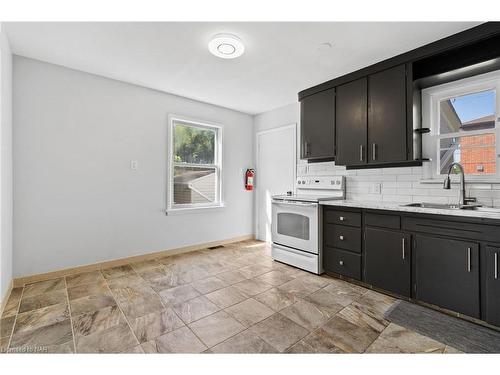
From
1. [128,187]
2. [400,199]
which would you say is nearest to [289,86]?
[400,199]

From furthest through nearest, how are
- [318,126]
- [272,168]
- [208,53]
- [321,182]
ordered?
[272,168]
[321,182]
[318,126]
[208,53]

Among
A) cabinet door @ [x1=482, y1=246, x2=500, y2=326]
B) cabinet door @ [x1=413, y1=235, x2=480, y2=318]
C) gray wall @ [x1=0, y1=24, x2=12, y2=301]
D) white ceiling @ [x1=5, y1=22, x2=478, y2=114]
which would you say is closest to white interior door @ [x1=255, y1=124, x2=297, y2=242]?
white ceiling @ [x1=5, y1=22, x2=478, y2=114]

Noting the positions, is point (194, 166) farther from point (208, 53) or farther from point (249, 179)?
point (208, 53)

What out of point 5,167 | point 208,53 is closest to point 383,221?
point 208,53

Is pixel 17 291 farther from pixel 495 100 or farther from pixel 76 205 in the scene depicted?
pixel 495 100

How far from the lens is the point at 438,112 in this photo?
260 cm

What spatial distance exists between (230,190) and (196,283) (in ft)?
6.85

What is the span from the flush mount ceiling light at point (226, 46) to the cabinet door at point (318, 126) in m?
1.35

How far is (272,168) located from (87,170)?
2.88 metres

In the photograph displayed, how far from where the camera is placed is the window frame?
223cm

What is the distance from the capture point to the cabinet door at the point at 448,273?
186 cm

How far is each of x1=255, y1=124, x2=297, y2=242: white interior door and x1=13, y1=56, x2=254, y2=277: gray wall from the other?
1337 mm

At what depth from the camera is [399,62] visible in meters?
2.47

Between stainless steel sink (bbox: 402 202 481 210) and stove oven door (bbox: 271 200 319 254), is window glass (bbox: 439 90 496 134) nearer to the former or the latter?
stainless steel sink (bbox: 402 202 481 210)
